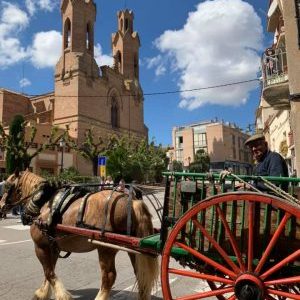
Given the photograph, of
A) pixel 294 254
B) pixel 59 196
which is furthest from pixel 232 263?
pixel 59 196

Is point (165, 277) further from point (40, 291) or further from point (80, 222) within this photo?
point (40, 291)

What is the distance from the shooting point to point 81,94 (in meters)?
55.8

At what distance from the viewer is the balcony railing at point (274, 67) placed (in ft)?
37.8

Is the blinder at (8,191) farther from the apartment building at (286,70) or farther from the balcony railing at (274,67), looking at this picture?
the balcony railing at (274,67)

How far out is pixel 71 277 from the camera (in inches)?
262

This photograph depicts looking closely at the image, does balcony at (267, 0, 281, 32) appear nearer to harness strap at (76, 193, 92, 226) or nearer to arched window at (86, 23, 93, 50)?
harness strap at (76, 193, 92, 226)

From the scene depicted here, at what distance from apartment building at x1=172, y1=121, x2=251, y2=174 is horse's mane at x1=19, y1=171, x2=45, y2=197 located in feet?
259

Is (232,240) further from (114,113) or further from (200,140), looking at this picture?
(200,140)

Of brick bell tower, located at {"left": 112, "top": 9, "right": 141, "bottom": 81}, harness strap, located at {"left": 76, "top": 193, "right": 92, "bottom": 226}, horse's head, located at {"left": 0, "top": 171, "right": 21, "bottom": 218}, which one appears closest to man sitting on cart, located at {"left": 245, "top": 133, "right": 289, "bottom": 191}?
harness strap, located at {"left": 76, "top": 193, "right": 92, "bottom": 226}

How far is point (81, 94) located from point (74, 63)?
4561mm

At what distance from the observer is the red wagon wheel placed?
3.19 meters

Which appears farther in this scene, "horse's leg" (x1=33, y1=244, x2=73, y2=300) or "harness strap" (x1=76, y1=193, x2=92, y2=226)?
"horse's leg" (x1=33, y1=244, x2=73, y2=300)

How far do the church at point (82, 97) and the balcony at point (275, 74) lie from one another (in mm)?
38002

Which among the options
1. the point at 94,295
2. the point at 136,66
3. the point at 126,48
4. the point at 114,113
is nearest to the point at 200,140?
the point at 136,66
